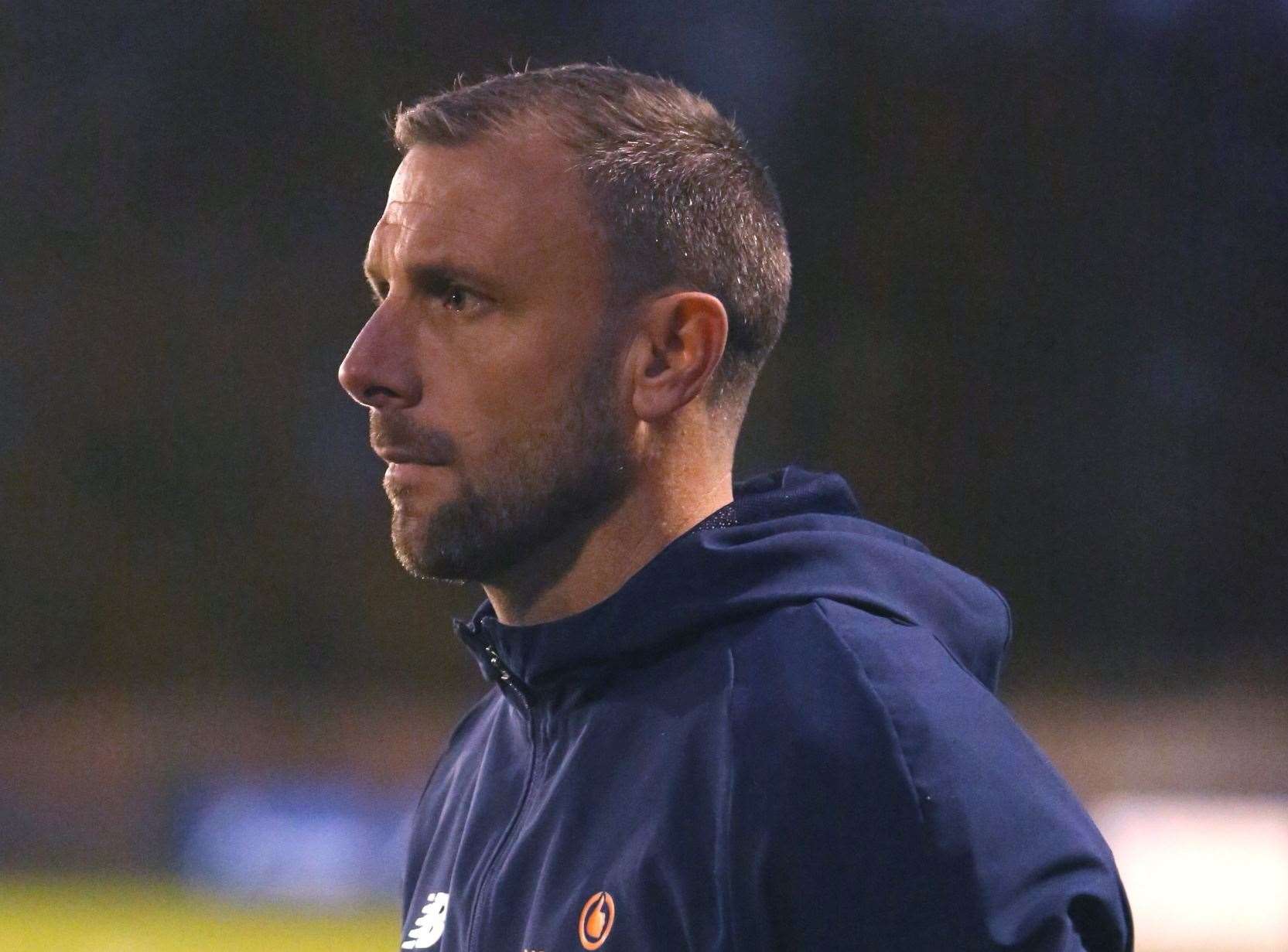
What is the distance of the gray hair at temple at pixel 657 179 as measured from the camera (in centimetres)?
115

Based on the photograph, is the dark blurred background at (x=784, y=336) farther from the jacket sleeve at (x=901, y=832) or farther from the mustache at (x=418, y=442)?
the jacket sleeve at (x=901, y=832)

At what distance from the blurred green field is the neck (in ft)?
13.5

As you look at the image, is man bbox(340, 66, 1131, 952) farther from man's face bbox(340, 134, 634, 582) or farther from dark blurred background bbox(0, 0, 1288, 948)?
dark blurred background bbox(0, 0, 1288, 948)

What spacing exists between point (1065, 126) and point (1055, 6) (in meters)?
0.56

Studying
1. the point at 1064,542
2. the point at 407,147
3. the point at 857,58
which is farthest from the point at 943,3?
the point at 407,147

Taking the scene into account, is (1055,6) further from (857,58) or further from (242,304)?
(242,304)

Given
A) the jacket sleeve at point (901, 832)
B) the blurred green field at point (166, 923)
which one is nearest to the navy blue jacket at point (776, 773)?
the jacket sleeve at point (901, 832)

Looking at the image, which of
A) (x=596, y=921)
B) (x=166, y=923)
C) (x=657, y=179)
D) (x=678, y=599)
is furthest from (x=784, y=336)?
(x=596, y=921)

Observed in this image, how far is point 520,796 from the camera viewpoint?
119cm

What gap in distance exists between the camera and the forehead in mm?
1121

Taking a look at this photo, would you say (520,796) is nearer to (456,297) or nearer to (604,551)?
(604,551)

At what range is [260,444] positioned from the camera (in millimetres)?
7352

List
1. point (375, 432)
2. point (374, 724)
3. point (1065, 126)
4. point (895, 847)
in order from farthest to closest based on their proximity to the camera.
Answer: point (1065, 126)
point (374, 724)
point (375, 432)
point (895, 847)

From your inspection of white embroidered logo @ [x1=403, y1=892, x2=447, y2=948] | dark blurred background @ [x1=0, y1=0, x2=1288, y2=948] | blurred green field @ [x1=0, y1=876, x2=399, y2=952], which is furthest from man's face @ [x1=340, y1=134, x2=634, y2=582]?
dark blurred background @ [x1=0, y1=0, x2=1288, y2=948]
